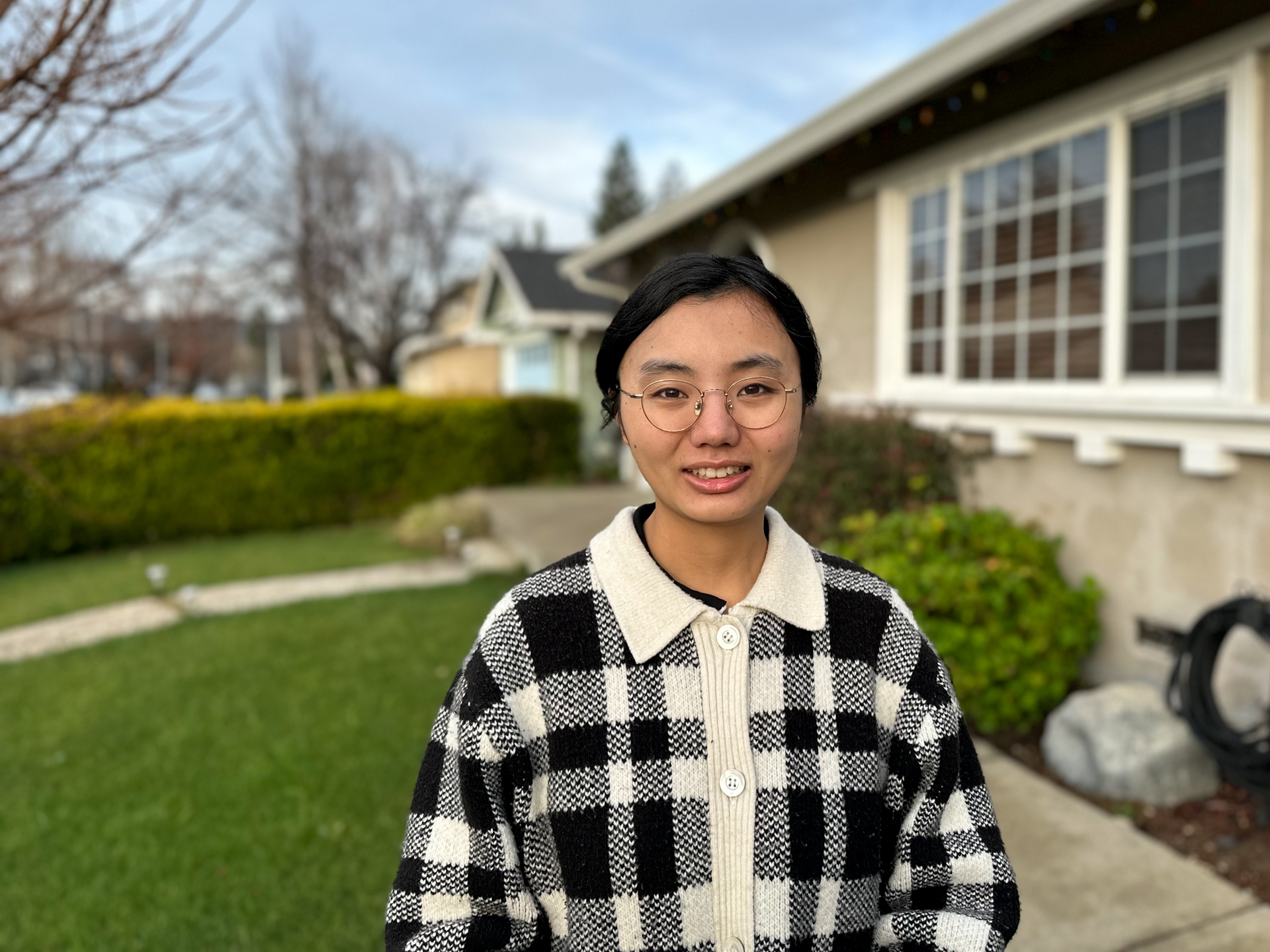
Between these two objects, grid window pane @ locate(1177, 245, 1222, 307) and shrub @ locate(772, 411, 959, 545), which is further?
shrub @ locate(772, 411, 959, 545)

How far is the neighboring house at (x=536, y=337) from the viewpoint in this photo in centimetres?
1502

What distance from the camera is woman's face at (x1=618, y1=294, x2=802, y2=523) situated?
1.20 metres

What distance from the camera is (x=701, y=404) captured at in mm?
1204

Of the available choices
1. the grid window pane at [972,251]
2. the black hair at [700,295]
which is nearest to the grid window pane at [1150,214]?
the grid window pane at [972,251]

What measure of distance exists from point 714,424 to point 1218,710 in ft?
10.2

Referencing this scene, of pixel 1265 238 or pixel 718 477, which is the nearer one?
pixel 718 477

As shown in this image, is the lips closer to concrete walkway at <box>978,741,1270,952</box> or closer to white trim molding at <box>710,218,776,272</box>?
concrete walkway at <box>978,741,1270,952</box>

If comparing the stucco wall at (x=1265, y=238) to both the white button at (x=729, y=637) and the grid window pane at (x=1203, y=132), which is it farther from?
the white button at (x=729, y=637)

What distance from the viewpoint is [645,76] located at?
25562 millimetres

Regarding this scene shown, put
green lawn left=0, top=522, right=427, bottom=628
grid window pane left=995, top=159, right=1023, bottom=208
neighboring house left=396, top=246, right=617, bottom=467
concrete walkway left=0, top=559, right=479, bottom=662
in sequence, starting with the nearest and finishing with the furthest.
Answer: grid window pane left=995, top=159, right=1023, bottom=208, concrete walkway left=0, top=559, right=479, bottom=662, green lawn left=0, top=522, right=427, bottom=628, neighboring house left=396, top=246, right=617, bottom=467

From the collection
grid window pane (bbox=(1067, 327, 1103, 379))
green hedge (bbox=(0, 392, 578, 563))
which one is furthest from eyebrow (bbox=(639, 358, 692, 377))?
green hedge (bbox=(0, 392, 578, 563))

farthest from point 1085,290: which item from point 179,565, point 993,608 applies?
point 179,565

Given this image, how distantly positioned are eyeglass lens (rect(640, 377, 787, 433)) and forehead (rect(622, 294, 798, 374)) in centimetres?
3

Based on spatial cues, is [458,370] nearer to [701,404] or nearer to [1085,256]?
[1085,256]
